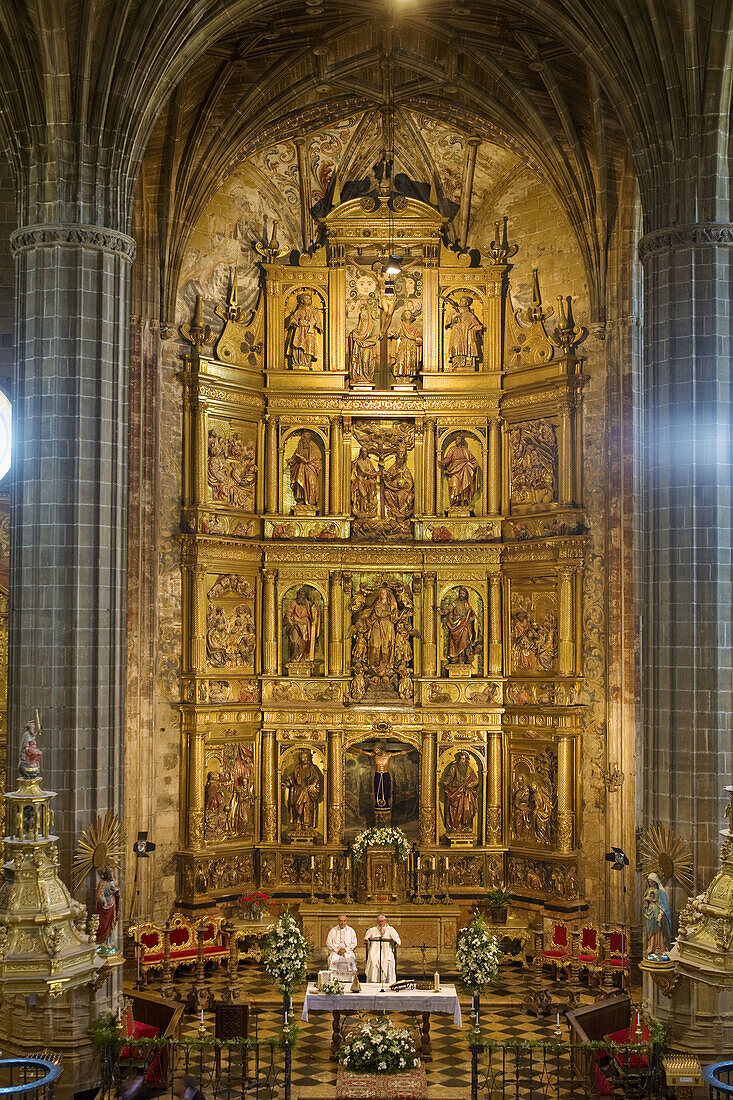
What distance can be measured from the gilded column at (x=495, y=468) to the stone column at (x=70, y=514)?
10064 millimetres

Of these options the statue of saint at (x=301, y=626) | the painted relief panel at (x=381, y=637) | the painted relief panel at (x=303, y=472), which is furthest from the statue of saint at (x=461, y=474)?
the statue of saint at (x=301, y=626)

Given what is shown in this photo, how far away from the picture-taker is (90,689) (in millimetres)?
17641

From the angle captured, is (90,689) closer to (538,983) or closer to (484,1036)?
(484,1036)

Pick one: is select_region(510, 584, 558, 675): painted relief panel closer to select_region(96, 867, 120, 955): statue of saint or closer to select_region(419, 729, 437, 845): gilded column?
select_region(419, 729, 437, 845): gilded column

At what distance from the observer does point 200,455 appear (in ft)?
83.2

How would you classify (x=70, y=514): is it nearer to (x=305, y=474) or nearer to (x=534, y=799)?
(x=305, y=474)

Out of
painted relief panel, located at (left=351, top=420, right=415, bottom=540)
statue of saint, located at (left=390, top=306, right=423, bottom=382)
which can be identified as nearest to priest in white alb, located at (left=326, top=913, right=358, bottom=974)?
painted relief panel, located at (left=351, top=420, right=415, bottom=540)

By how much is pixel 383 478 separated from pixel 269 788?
6.80 metres

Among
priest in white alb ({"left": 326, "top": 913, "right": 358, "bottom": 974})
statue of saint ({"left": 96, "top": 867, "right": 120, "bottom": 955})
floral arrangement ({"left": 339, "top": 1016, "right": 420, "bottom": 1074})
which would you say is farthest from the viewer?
priest in white alb ({"left": 326, "top": 913, "right": 358, "bottom": 974})

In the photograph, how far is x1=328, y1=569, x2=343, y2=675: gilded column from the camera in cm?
2639

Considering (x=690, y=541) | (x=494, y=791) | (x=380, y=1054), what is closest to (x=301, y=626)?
(x=494, y=791)

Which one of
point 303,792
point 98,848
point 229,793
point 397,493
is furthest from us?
point 397,493

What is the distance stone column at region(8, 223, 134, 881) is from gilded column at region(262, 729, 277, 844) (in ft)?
27.3

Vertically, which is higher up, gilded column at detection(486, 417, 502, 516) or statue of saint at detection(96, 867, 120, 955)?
gilded column at detection(486, 417, 502, 516)
